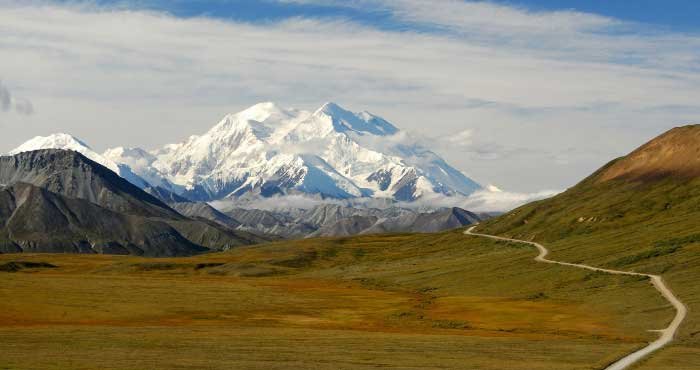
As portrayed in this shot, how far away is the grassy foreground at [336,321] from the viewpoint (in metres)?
74.2

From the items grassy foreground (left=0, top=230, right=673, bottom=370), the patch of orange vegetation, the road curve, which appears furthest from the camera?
the patch of orange vegetation

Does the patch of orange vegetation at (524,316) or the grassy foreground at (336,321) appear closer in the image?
the grassy foreground at (336,321)

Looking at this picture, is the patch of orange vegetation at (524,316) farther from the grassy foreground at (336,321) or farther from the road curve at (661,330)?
the road curve at (661,330)

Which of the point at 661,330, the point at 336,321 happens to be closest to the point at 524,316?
the point at 336,321

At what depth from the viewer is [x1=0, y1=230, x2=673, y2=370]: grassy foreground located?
74.2 metres

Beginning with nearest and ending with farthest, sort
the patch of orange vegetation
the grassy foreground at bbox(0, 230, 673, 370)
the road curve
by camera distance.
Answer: the grassy foreground at bbox(0, 230, 673, 370)
the road curve
the patch of orange vegetation

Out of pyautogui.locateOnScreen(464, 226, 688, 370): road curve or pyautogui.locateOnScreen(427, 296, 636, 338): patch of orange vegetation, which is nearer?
pyautogui.locateOnScreen(464, 226, 688, 370): road curve

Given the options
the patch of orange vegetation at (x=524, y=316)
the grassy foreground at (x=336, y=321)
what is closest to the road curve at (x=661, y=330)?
the grassy foreground at (x=336, y=321)

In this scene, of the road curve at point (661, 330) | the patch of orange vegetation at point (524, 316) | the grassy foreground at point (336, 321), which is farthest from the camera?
the patch of orange vegetation at point (524, 316)

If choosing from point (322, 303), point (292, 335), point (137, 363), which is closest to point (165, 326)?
point (292, 335)

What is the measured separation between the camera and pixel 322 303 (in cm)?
15375

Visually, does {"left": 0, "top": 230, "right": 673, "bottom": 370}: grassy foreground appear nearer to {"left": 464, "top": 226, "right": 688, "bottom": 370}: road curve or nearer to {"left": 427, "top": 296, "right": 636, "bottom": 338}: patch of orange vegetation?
{"left": 427, "top": 296, "right": 636, "bottom": 338}: patch of orange vegetation

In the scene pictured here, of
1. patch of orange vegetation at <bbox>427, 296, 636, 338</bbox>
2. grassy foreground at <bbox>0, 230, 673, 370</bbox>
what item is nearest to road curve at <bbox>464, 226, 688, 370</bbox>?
grassy foreground at <bbox>0, 230, 673, 370</bbox>

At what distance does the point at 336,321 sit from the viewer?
124250 millimetres
